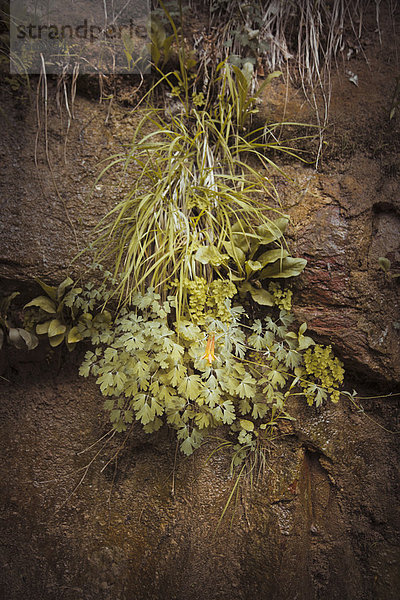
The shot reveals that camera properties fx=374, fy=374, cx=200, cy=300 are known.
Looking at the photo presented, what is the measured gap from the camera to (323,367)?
2.07 metres

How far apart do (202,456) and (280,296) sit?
100cm

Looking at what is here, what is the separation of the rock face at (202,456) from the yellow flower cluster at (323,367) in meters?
0.09

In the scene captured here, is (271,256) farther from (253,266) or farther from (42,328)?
(42,328)

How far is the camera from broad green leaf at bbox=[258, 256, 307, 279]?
2035mm

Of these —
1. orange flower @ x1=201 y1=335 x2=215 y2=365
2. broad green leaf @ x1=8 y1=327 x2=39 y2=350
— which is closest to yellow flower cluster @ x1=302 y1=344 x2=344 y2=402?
orange flower @ x1=201 y1=335 x2=215 y2=365

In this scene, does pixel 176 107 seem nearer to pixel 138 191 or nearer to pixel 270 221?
pixel 138 191

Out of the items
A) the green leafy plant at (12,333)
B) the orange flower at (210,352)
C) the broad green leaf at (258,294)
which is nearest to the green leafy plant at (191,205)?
the broad green leaf at (258,294)

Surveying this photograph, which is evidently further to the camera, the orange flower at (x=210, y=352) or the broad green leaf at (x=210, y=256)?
the broad green leaf at (x=210, y=256)

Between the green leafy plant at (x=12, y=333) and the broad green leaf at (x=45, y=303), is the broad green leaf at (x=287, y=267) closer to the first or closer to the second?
the broad green leaf at (x=45, y=303)

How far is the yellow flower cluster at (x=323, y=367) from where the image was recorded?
6.78 ft

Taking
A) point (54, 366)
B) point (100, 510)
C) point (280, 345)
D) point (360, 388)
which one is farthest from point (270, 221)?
point (100, 510)

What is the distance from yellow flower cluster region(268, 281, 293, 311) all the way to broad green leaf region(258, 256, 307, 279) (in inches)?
2.9

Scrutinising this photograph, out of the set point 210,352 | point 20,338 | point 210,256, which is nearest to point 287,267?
point 210,256

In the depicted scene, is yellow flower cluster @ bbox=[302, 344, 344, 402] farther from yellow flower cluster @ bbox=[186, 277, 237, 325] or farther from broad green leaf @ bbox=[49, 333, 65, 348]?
broad green leaf @ bbox=[49, 333, 65, 348]
